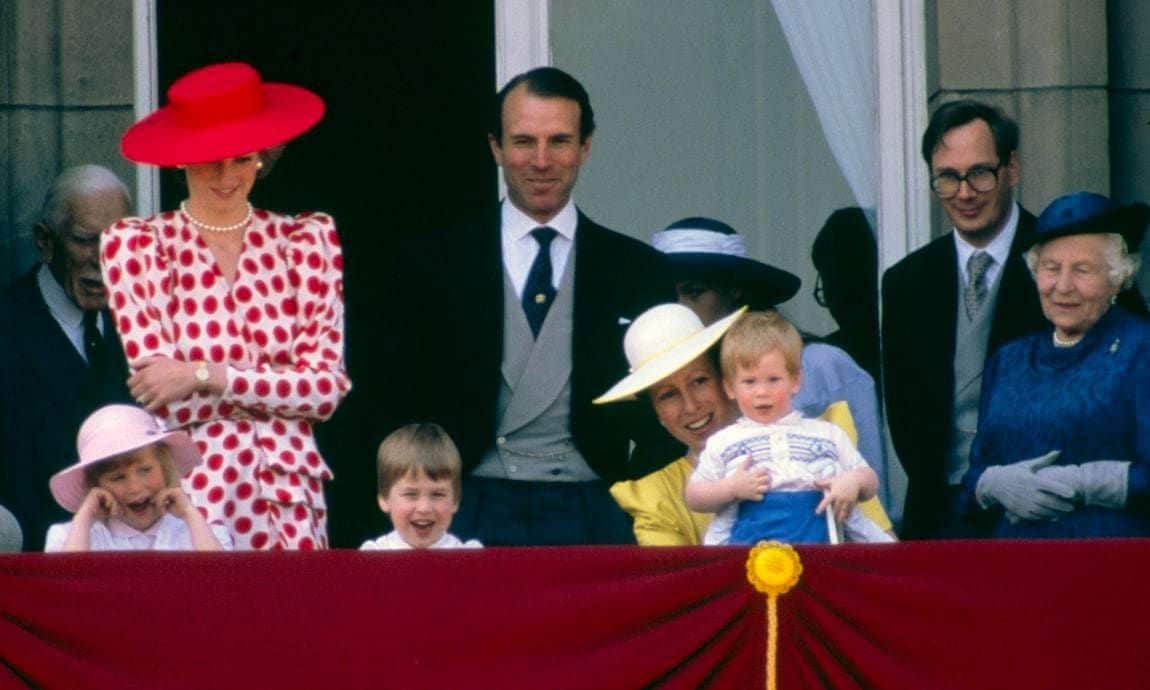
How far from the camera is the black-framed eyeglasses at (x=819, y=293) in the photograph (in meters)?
9.22

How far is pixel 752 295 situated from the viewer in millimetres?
8273

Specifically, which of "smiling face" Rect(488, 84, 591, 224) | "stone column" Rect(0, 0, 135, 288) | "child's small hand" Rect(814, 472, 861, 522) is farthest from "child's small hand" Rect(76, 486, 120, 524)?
"stone column" Rect(0, 0, 135, 288)

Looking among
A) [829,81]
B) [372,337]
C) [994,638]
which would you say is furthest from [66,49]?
[994,638]

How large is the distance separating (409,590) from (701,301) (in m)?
1.76

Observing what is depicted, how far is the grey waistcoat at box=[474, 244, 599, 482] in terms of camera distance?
312 inches

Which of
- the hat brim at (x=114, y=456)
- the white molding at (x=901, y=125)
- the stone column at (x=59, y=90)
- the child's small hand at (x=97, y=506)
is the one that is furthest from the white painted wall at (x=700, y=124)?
the child's small hand at (x=97, y=506)

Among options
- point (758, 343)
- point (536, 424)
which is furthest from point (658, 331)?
point (536, 424)

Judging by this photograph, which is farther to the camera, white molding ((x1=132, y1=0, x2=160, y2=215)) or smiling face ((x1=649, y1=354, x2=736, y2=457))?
white molding ((x1=132, y1=0, x2=160, y2=215))

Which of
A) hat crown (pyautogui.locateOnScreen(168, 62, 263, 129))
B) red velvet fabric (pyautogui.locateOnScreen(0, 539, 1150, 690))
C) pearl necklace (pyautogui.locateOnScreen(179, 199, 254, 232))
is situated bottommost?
red velvet fabric (pyautogui.locateOnScreen(0, 539, 1150, 690))

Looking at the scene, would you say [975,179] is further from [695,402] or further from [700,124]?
[700,124]

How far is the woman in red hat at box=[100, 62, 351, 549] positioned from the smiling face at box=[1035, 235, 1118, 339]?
1804 mm

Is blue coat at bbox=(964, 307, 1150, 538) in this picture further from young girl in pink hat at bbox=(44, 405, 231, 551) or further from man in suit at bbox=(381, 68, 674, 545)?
young girl in pink hat at bbox=(44, 405, 231, 551)

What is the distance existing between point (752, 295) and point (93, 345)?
178cm

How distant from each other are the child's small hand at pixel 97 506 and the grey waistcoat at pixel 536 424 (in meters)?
1.07
